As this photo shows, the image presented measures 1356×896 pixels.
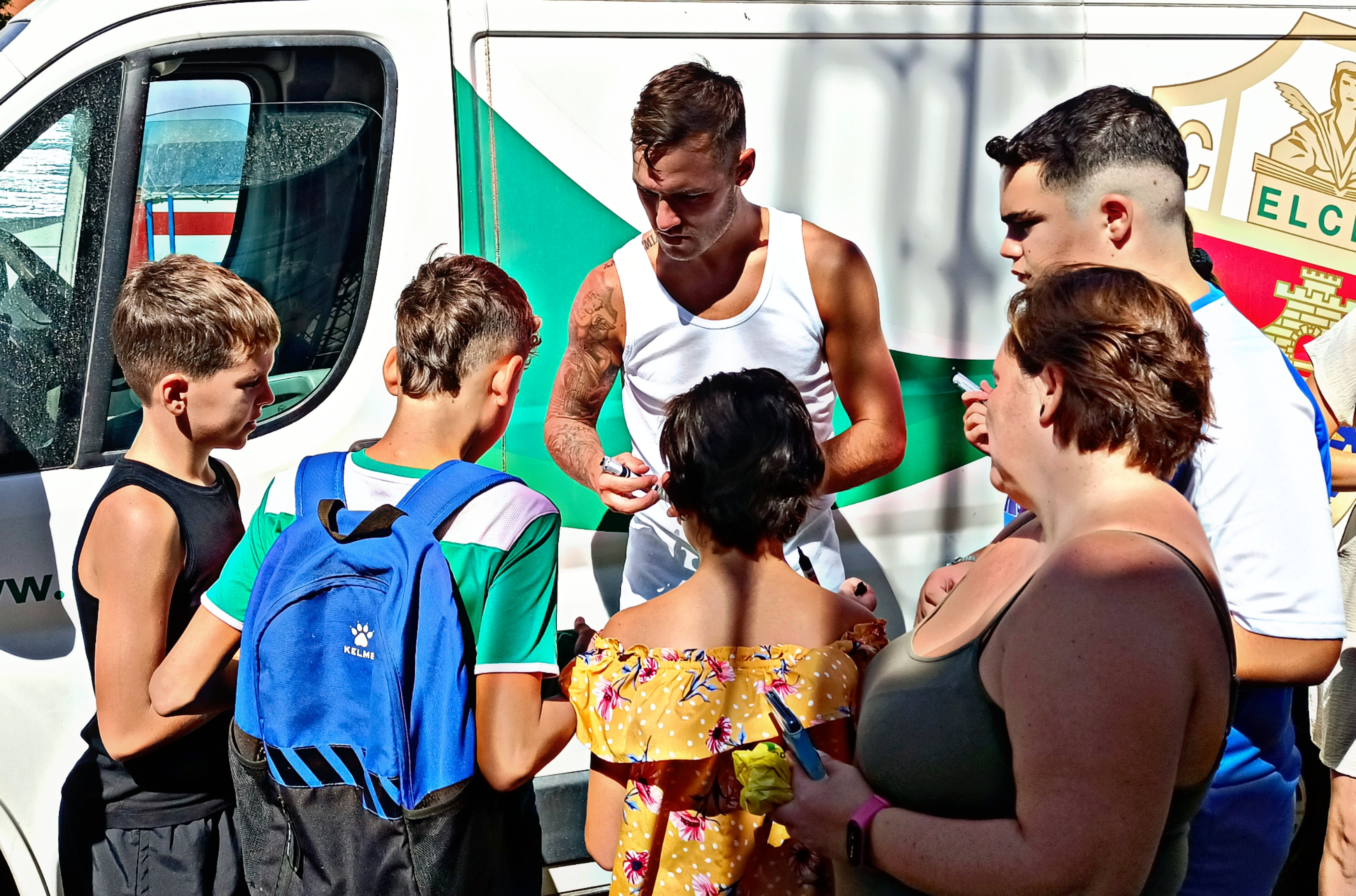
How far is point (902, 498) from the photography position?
261 centimetres

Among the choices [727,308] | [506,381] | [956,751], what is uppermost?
[727,308]

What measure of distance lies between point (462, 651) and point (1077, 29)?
2.12 metres

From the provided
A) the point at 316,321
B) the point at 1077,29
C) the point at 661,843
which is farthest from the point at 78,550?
the point at 1077,29

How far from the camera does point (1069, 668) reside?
1.10 meters

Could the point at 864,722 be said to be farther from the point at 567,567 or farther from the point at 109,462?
the point at 109,462

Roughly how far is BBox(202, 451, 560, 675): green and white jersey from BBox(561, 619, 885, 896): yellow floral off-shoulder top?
13cm

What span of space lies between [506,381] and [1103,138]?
3.74ft

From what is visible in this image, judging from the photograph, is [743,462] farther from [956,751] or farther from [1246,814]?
[1246,814]

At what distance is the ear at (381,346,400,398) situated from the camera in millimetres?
1731

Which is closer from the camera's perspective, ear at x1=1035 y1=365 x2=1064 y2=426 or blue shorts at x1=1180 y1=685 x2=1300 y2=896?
ear at x1=1035 y1=365 x2=1064 y2=426

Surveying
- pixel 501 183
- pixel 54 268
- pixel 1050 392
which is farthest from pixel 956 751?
pixel 54 268

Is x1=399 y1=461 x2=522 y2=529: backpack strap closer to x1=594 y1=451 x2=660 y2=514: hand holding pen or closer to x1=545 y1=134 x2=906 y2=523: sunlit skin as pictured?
x1=594 y1=451 x2=660 y2=514: hand holding pen

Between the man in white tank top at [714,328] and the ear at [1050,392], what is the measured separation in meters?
1.09

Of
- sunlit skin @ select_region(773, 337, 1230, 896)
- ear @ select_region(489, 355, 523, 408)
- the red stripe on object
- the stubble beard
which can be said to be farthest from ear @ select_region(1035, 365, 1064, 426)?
the red stripe on object
